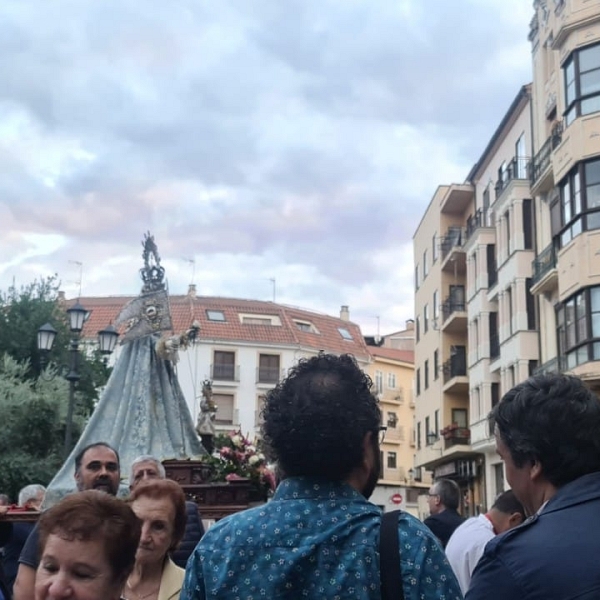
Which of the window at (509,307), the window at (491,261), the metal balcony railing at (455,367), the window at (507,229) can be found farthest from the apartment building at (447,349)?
the window at (509,307)

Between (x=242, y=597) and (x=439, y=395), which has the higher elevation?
(x=439, y=395)

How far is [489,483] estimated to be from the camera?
3741 cm

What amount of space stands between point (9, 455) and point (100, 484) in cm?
2115

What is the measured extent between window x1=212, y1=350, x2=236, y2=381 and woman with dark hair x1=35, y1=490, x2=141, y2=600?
2434 inches

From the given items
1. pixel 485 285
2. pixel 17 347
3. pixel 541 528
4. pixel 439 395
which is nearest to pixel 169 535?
pixel 541 528

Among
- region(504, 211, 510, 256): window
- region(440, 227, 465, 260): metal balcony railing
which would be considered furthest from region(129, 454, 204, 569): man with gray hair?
region(440, 227, 465, 260): metal balcony railing

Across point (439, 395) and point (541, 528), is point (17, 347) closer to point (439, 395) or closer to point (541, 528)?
point (439, 395)

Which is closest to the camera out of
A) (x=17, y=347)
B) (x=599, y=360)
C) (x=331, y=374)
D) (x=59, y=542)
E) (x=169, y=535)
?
(x=331, y=374)

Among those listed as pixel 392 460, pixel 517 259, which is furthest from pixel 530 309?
pixel 392 460

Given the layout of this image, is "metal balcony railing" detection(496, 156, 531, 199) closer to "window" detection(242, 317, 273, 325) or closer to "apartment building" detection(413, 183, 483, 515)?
"apartment building" detection(413, 183, 483, 515)

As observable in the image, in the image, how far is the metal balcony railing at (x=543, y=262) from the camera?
2875 centimetres

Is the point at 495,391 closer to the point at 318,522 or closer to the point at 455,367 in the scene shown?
the point at 455,367

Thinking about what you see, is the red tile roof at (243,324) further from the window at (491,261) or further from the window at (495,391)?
the window at (495,391)

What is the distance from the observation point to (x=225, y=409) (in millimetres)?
64562
